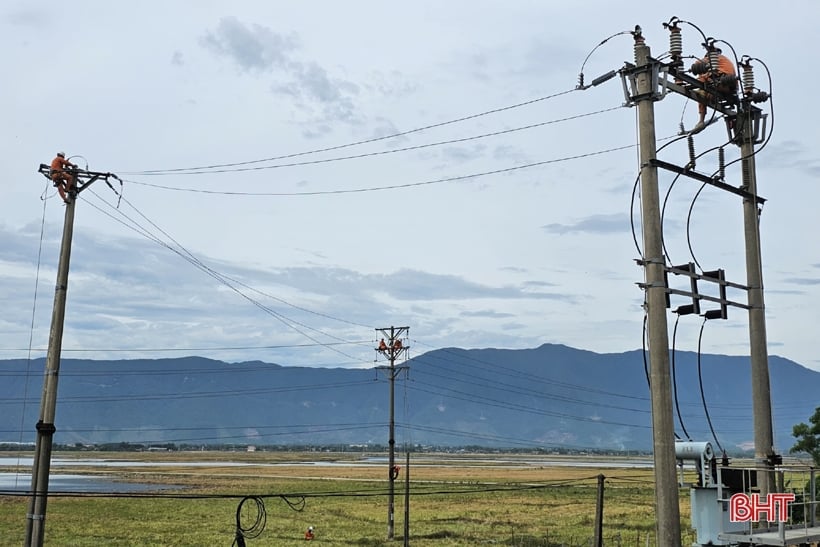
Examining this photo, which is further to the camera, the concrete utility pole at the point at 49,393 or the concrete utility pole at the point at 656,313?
the concrete utility pole at the point at 49,393

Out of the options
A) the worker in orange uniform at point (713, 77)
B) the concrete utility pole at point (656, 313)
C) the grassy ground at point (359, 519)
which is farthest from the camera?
the grassy ground at point (359, 519)

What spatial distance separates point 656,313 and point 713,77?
7117 millimetres

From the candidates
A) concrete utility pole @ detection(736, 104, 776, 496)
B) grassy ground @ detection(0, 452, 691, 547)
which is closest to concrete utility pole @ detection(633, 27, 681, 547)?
concrete utility pole @ detection(736, 104, 776, 496)

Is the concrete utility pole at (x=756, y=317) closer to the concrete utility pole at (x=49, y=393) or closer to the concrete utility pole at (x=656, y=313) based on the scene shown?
the concrete utility pole at (x=656, y=313)

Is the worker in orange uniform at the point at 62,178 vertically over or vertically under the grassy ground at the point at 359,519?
over

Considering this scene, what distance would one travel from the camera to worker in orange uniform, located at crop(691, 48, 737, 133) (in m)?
18.7

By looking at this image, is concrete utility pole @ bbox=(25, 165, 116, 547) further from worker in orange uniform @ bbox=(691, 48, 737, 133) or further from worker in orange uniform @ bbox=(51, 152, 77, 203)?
worker in orange uniform @ bbox=(691, 48, 737, 133)

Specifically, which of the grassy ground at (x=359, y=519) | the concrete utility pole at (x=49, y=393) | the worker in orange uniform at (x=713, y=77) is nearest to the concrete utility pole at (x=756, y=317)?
the worker in orange uniform at (x=713, y=77)

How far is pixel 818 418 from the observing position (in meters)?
34.8

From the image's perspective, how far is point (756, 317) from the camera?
63.9 ft

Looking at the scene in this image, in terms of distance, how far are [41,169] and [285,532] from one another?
28.9 meters

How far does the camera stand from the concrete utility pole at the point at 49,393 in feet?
63.9

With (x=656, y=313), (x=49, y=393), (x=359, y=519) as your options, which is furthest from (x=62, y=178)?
(x=359, y=519)

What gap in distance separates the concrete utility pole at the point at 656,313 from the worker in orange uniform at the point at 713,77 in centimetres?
315
